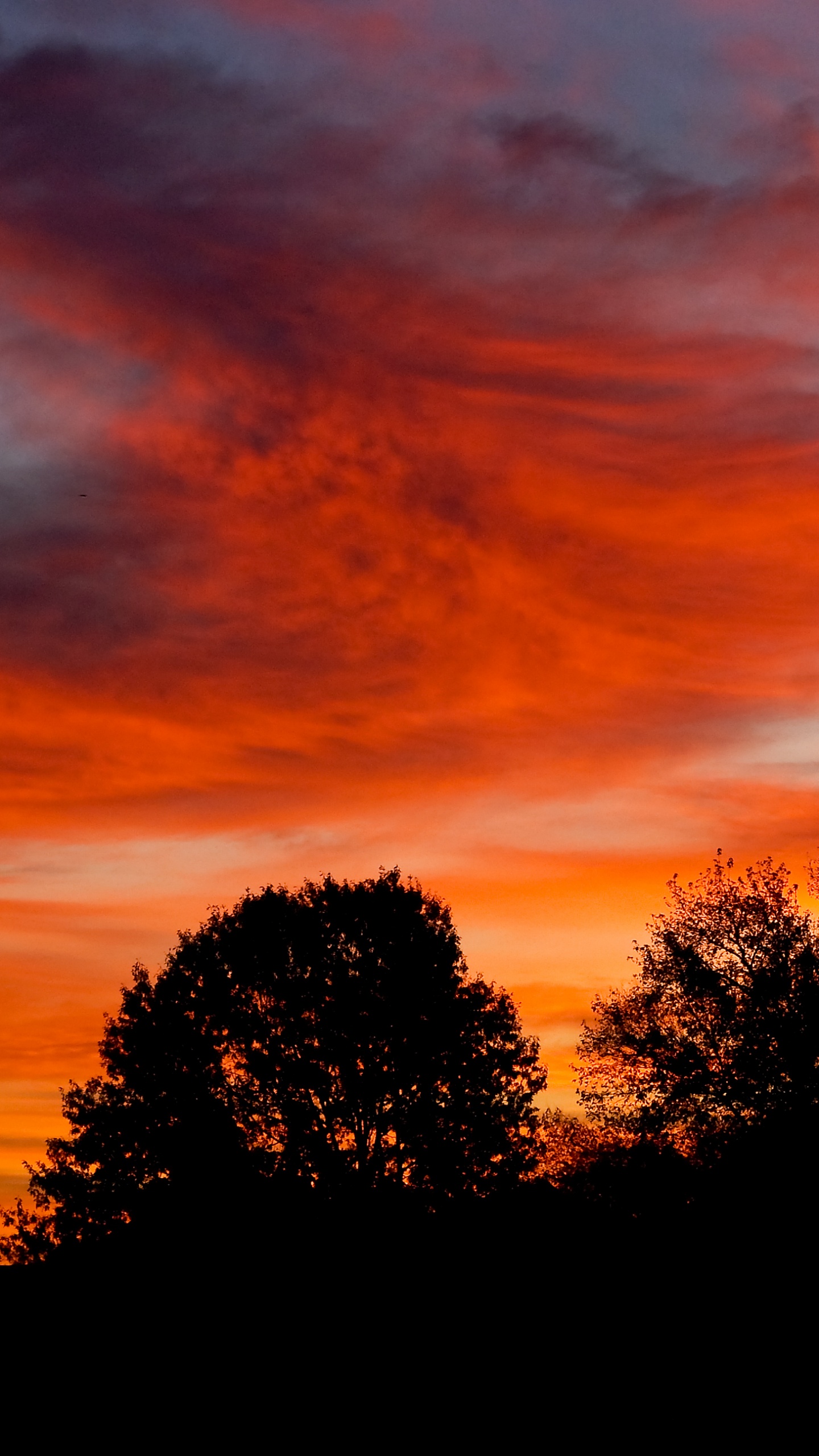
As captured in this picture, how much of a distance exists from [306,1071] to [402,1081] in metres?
4.29

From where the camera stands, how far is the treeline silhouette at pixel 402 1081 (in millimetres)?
52312

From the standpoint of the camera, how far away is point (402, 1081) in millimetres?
54656

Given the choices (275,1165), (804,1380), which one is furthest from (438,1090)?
(804,1380)

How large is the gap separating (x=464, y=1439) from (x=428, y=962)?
29.6 meters

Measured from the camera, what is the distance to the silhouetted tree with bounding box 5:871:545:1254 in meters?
53.4

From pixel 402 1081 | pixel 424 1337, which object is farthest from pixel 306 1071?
pixel 424 1337

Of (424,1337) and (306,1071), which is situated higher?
(306,1071)

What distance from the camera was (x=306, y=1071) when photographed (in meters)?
54.6

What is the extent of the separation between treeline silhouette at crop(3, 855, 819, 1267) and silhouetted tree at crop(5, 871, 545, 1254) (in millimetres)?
88

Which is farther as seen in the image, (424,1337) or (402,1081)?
(402,1081)

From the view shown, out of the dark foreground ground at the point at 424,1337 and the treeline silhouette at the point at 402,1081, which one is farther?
the treeline silhouette at the point at 402,1081

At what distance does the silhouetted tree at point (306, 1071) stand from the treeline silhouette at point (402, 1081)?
0.09 m

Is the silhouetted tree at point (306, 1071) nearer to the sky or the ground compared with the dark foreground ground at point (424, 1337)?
nearer to the sky

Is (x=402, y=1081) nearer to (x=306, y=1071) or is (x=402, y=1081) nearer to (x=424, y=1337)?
(x=306, y=1071)
